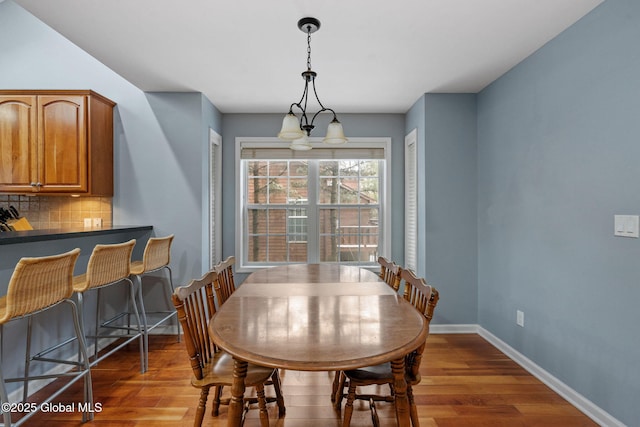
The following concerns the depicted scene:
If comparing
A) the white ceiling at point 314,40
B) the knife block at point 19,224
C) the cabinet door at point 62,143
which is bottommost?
the knife block at point 19,224

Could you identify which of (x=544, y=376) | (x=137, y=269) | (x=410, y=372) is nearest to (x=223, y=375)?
(x=410, y=372)

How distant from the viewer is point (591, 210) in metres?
2.11

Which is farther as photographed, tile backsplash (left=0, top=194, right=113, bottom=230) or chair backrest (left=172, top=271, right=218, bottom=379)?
tile backsplash (left=0, top=194, right=113, bottom=230)

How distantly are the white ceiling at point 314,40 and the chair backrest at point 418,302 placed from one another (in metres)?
1.62

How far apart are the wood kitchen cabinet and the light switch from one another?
4.04 metres

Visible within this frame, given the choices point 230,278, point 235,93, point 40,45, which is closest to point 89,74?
point 40,45

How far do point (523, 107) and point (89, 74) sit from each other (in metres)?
4.19

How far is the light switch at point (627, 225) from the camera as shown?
1.80m

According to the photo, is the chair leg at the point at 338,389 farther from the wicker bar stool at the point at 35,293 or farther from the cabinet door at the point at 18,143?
the cabinet door at the point at 18,143

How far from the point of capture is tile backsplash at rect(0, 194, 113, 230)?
3512 millimetres

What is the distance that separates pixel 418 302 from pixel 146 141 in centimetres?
312

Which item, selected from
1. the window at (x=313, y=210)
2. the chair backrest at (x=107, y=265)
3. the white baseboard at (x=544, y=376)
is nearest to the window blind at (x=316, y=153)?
the window at (x=313, y=210)

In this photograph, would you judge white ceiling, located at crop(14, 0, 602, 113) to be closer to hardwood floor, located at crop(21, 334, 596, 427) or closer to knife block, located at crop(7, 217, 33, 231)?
knife block, located at crop(7, 217, 33, 231)

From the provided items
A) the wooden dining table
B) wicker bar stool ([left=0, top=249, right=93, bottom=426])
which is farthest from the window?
wicker bar stool ([left=0, top=249, right=93, bottom=426])
